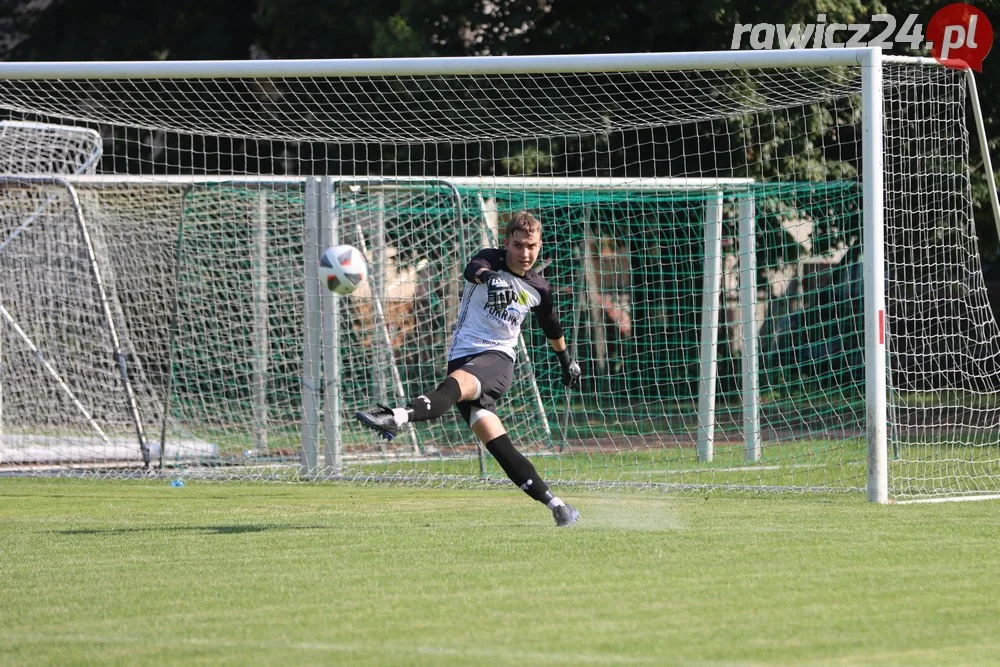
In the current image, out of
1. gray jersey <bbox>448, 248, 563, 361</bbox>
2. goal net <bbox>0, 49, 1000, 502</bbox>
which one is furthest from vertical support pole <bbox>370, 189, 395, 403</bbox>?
gray jersey <bbox>448, 248, 563, 361</bbox>

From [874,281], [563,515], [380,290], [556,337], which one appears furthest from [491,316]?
[380,290]

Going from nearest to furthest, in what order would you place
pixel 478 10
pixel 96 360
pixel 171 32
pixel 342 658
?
pixel 342 658, pixel 96 360, pixel 478 10, pixel 171 32

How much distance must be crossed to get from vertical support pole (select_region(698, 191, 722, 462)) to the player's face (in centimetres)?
458

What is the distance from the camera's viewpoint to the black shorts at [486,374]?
8.61m

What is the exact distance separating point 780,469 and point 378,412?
216 inches

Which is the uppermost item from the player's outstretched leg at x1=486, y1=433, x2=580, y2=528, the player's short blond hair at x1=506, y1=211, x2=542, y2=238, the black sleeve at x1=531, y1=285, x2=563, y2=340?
the player's short blond hair at x1=506, y1=211, x2=542, y2=238

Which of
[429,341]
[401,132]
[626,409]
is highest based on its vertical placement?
[401,132]

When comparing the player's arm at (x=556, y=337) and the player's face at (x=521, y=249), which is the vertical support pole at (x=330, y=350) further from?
the player's face at (x=521, y=249)

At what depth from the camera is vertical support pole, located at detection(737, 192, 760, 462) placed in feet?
42.3

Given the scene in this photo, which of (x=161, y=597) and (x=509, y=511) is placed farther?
(x=509, y=511)

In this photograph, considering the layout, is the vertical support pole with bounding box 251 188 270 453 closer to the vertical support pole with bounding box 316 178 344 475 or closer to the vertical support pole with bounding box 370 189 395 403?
the vertical support pole with bounding box 370 189 395 403

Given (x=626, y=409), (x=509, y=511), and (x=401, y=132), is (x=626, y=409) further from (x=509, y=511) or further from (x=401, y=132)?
(x=509, y=511)

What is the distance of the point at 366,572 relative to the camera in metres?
6.84

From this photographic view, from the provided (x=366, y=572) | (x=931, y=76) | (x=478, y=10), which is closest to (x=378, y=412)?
(x=366, y=572)
